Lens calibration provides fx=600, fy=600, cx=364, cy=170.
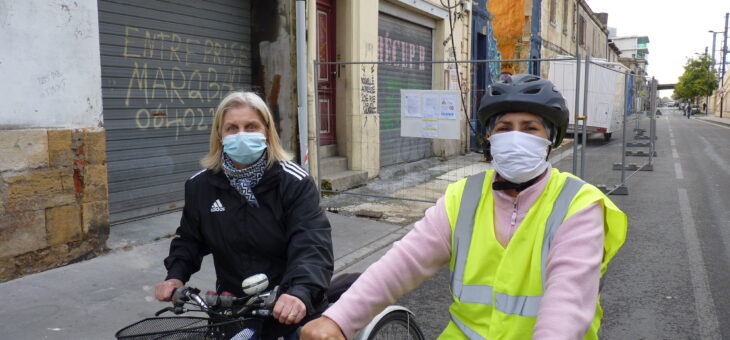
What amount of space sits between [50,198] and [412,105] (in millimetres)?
4646

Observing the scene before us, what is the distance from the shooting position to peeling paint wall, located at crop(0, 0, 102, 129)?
4.90 metres

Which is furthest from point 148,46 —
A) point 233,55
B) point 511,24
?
point 511,24

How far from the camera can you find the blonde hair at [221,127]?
2684mm

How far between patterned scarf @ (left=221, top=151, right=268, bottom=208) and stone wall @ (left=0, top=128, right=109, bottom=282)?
3.21 m

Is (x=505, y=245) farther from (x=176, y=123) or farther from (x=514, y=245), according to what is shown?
(x=176, y=123)

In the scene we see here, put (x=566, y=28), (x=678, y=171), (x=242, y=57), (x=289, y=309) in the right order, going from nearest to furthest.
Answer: (x=289, y=309) → (x=242, y=57) → (x=678, y=171) → (x=566, y=28)

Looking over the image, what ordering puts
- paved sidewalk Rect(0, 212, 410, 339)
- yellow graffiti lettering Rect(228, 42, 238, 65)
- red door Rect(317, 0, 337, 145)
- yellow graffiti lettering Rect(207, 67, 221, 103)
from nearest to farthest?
1. paved sidewalk Rect(0, 212, 410, 339)
2. yellow graffiti lettering Rect(207, 67, 221, 103)
3. yellow graffiti lettering Rect(228, 42, 238, 65)
4. red door Rect(317, 0, 337, 145)

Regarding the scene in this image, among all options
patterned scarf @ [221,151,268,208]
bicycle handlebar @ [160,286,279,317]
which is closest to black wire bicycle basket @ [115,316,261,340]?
bicycle handlebar @ [160,286,279,317]

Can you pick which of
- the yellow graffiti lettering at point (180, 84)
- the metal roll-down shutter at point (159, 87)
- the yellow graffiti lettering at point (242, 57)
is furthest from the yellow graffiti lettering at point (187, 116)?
the yellow graffiti lettering at point (242, 57)

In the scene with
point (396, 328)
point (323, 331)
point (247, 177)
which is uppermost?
point (247, 177)

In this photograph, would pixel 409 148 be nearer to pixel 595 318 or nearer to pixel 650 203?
pixel 650 203

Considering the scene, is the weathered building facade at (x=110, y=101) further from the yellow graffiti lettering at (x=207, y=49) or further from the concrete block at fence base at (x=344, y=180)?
the concrete block at fence base at (x=344, y=180)

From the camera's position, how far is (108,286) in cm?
491

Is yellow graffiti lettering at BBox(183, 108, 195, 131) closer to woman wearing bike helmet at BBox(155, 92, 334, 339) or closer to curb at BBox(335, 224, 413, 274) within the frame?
curb at BBox(335, 224, 413, 274)
